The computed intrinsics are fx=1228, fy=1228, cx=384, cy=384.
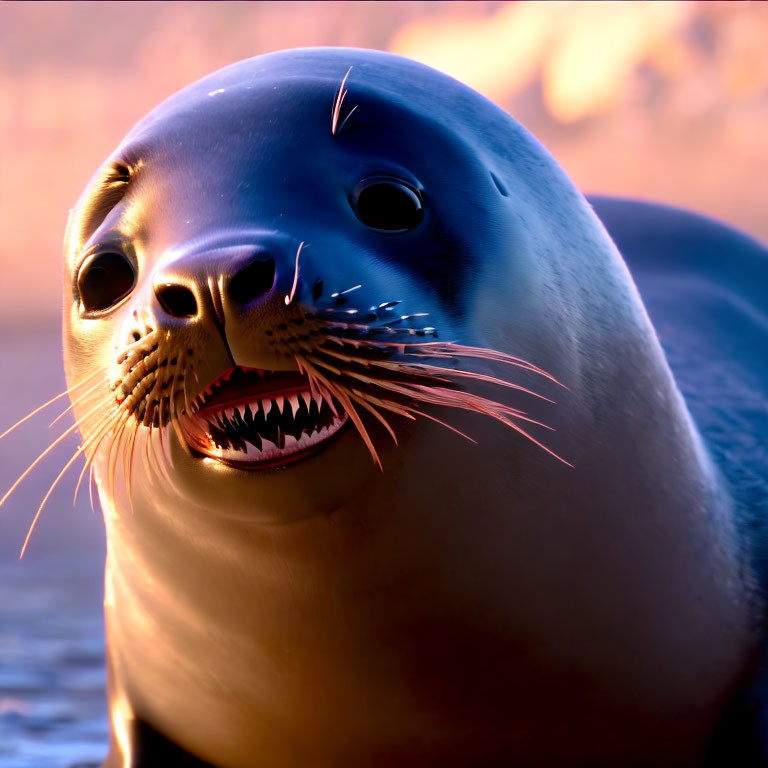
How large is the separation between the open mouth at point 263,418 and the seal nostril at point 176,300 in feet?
0.43

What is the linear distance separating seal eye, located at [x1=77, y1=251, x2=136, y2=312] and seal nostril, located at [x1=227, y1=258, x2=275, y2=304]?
2.03 ft

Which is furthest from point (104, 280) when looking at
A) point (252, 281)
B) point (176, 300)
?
point (252, 281)

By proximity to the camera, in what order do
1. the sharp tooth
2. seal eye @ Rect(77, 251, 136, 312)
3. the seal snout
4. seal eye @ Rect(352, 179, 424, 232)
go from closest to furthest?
the seal snout < the sharp tooth < seal eye @ Rect(352, 179, 424, 232) < seal eye @ Rect(77, 251, 136, 312)

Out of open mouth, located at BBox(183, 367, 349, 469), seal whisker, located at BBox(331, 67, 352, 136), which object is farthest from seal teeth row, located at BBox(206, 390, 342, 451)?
seal whisker, located at BBox(331, 67, 352, 136)

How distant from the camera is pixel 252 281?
2.10m

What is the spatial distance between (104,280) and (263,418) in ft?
2.31

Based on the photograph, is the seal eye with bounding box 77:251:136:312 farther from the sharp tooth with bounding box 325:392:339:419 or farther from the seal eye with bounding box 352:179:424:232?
the sharp tooth with bounding box 325:392:339:419

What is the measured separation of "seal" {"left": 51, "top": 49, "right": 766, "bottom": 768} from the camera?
2256 mm

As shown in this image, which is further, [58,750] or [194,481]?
[58,750]

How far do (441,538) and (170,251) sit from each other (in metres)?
0.81

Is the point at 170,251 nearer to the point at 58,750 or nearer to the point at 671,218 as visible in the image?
the point at 58,750

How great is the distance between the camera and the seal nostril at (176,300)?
2117 millimetres

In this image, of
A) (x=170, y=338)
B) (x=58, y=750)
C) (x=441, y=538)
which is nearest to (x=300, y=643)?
(x=441, y=538)

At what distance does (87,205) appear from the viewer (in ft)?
9.50
